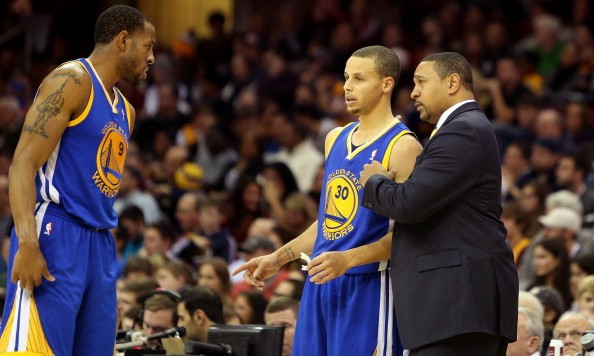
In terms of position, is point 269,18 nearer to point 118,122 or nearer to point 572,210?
point 572,210

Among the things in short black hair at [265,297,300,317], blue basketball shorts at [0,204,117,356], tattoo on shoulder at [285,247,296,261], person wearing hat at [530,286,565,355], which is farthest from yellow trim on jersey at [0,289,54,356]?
person wearing hat at [530,286,565,355]

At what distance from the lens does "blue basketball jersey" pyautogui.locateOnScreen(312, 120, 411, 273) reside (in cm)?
552

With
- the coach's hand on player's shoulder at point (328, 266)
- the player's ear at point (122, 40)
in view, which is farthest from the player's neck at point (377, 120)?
the player's ear at point (122, 40)

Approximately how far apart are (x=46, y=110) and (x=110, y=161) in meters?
0.44

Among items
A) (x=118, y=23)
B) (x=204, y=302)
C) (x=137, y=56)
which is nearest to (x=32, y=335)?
(x=137, y=56)

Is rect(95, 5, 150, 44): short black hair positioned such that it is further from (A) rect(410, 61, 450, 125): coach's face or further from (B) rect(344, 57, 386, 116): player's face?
(A) rect(410, 61, 450, 125): coach's face

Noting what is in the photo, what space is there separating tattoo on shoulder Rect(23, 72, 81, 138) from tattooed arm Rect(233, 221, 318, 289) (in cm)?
126

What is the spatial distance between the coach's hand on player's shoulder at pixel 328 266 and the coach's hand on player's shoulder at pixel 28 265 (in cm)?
123

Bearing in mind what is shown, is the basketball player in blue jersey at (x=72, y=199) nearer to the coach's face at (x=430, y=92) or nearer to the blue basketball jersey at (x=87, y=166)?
the blue basketball jersey at (x=87, y=166)

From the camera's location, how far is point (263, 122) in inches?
562

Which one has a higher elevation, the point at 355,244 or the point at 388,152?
the point at 388,152

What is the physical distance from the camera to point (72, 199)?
5.33m

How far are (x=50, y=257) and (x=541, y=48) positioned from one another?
32.5 feet

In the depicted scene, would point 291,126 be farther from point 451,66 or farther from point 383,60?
point 451,66
